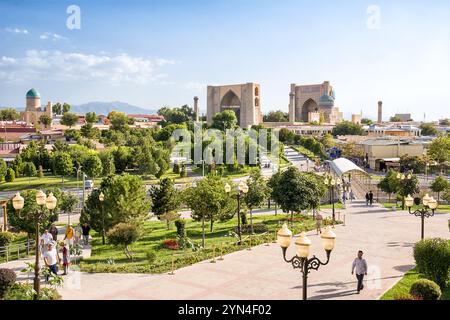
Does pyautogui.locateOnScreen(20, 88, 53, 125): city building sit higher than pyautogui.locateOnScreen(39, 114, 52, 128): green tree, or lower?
higher

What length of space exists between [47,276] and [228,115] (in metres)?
67.6

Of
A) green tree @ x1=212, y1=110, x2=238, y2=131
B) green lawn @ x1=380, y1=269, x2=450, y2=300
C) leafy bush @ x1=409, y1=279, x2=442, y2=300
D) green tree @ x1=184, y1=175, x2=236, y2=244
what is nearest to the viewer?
leafy bush @ x1=409, y1=279, x2=442, y2=300

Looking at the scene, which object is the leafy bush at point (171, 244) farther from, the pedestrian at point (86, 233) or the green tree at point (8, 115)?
the green tree at point (8, 115)

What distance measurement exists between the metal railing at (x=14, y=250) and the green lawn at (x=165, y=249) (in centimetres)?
199

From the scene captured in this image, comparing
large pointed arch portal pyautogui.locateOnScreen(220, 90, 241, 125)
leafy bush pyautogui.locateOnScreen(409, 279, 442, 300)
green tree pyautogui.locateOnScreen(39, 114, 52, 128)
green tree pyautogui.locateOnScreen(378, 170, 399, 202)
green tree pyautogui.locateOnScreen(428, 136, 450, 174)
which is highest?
large pointed arch portal pyautogui.locateOnScreen(220, 90, 241, 125)

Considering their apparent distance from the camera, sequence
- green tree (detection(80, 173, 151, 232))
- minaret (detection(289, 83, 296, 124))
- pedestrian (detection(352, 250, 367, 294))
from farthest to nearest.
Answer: minaret (detection(289, 83, 296, 124)), green tree (detection(80, 173, 151, 232)), pedestrian (detection(352, 250, 367, 294))

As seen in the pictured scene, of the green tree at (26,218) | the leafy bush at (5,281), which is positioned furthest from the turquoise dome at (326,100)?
the leafy bush at (5,281)

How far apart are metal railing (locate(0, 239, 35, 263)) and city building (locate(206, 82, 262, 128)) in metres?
75.5

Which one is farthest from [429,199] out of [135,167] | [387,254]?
[135,167]

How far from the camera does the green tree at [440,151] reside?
46.6 m

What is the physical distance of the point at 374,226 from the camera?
1919cm

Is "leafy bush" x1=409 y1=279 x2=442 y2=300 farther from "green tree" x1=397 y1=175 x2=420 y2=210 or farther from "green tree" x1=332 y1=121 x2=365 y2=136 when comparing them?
"green tree" x1=332 y1=121 x2=365 y2=136

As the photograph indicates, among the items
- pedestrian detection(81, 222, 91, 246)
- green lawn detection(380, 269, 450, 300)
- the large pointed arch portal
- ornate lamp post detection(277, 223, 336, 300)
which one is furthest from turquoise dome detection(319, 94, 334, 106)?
ornate lamp post detection(277, 223, 336, 300)

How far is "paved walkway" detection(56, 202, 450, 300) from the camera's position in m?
10.4
